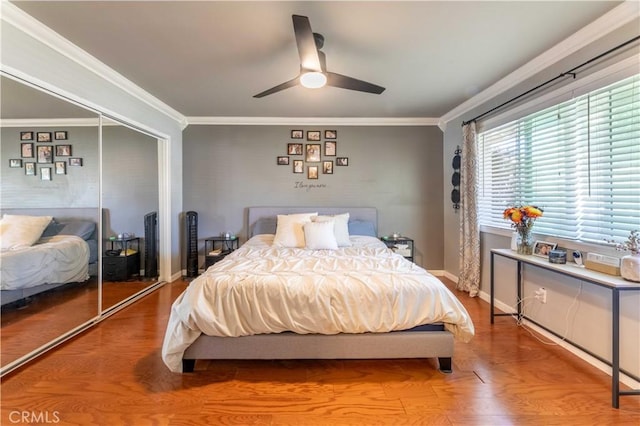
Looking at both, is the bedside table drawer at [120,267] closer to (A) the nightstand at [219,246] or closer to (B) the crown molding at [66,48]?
(A) the nightstand at [219,246]

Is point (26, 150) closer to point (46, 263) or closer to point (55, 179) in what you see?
point (55, 179)

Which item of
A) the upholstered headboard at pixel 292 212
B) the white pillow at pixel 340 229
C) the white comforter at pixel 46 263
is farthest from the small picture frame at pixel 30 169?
the white pillow at pixel 340 229

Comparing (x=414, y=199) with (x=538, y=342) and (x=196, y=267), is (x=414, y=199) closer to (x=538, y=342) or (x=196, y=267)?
(x=538, y=342)

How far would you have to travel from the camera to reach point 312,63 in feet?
6.79

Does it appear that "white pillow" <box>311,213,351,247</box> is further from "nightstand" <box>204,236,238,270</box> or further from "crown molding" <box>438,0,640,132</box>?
"crown molding" <box>438,0,640,132</box>

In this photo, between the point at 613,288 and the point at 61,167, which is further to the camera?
the point at 61,167

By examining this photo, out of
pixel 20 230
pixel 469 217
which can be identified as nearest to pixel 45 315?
pixel 20 230

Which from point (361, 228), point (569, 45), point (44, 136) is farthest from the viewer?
point (361, 228)

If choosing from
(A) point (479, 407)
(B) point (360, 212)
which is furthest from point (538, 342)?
(B) point (360, 212)

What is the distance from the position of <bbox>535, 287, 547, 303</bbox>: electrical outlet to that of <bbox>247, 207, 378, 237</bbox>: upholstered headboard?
84.2 inches

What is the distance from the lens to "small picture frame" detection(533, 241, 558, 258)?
2.47m

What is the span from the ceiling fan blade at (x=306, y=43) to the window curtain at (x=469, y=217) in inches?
95.2

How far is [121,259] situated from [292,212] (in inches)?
91.6

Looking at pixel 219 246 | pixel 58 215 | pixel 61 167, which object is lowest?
pixel 219 246
